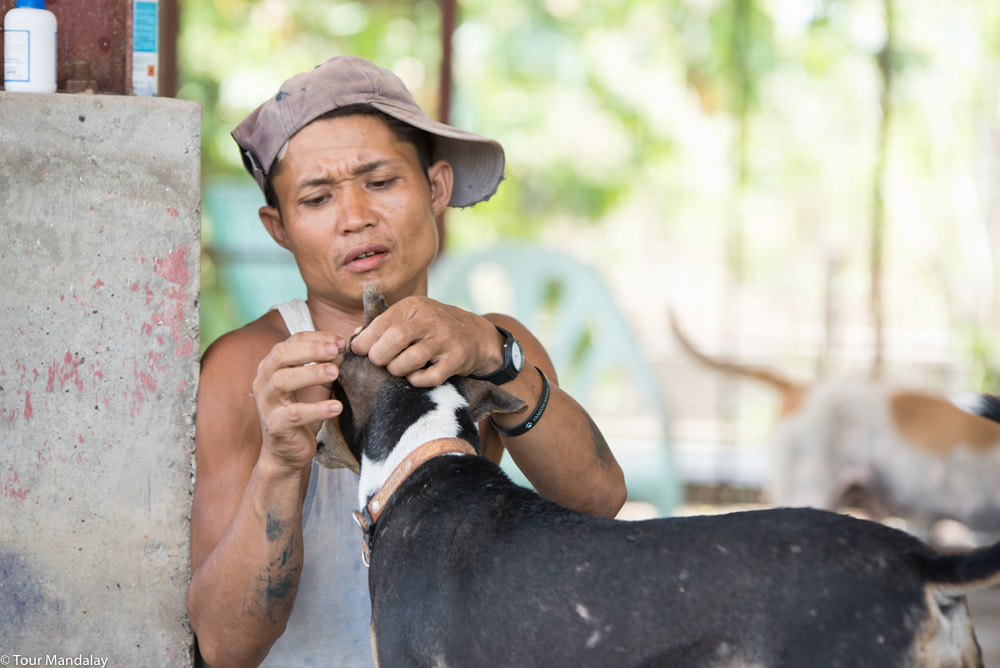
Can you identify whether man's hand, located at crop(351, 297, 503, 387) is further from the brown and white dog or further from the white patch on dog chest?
the brown and white dog

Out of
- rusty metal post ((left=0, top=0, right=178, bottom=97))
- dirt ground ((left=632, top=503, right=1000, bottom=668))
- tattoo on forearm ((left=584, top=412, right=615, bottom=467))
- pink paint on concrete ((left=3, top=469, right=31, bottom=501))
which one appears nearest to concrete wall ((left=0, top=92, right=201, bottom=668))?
pink paint on concrete ((left=3, top=469, right=31, bottom=501))

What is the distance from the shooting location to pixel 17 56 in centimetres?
208

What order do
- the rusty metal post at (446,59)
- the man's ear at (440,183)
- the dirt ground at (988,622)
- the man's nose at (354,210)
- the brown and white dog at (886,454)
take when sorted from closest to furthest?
1. the man's nose at (354,210)
2. the man's ear at (440,183)
3. the dirt ground at (988,622)
4. the brown and white dog at (886,454)
5. the rusty metal post at (446,59)

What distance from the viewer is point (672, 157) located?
263 inches

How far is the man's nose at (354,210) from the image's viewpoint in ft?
7.20

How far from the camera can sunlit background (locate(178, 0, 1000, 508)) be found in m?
6.51

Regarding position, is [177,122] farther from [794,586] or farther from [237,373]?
[794,586]

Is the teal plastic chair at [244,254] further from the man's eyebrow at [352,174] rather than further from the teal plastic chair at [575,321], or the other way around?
the man's eyebrow at [352,174]

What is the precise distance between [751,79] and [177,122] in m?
5.13


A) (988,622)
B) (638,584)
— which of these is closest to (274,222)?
(638,584)

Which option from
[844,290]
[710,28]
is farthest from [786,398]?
[710,28]

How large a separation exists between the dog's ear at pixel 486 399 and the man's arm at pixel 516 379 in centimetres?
3

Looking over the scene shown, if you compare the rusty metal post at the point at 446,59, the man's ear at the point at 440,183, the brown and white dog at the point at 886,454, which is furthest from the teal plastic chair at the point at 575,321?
the man's ear at the point at 440,183

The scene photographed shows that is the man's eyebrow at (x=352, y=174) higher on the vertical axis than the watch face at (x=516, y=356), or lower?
higher
